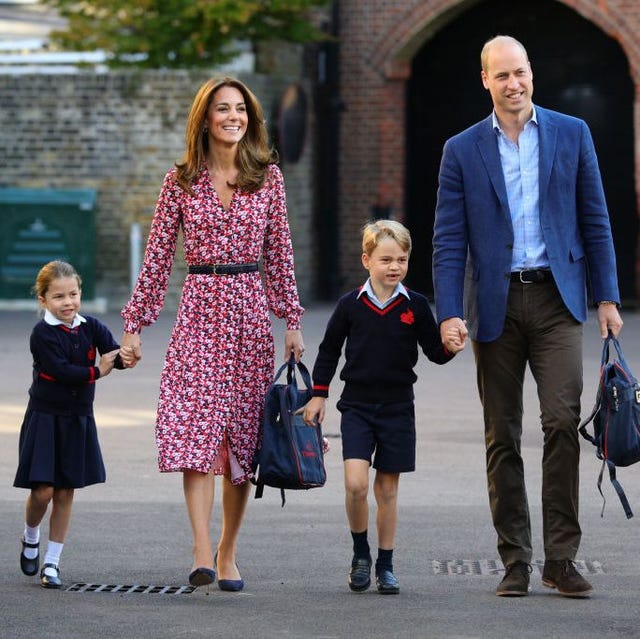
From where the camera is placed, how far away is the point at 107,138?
74.1 ft

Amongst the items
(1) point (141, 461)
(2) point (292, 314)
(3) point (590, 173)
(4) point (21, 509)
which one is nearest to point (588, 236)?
(3) point (590, 173)

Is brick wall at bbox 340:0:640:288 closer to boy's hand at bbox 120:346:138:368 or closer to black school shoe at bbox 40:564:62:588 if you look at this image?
boy's hand at bbox 120:346:138:368

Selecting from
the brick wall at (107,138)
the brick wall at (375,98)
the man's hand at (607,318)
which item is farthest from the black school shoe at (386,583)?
the brick wall at (375,98)

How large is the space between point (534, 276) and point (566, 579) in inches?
42.1

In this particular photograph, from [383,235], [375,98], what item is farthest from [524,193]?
[375,98]

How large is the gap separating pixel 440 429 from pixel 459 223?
15.9ft

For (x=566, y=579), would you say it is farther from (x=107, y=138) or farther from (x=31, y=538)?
(x=107, y=138)

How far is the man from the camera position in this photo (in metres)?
6.53

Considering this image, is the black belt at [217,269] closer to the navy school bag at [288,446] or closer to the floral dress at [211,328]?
the floral dress at [211,328]

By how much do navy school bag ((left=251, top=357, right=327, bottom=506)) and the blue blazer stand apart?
2.07 feet

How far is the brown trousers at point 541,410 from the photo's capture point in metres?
6.52

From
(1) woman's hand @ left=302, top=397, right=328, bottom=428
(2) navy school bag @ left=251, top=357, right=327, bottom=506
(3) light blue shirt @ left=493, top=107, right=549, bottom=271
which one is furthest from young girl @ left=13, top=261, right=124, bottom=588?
(3) light blue shirt @ left=493, top=107, right=549, bottom=271

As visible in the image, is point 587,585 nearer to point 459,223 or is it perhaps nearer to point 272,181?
point 459,223

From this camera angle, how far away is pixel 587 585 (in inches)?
254
